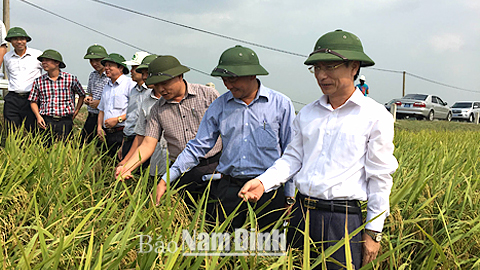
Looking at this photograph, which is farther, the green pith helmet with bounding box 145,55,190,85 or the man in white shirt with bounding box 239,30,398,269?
the green pith helmet with bounding box 145,55,190,85

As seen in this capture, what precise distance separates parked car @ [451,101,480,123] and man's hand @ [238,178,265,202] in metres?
20.4

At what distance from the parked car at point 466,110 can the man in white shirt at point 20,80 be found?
63.5ft

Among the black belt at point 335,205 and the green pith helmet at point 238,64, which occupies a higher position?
the green pith helmet at point 238,64

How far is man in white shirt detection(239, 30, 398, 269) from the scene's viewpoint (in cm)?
169

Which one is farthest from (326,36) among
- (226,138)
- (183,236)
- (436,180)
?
(436,180)

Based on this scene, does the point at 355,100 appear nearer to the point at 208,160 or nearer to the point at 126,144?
the point at 208,160

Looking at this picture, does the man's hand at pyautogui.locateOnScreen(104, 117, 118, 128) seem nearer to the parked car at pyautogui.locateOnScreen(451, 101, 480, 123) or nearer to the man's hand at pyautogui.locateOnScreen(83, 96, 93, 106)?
the man's hand at pyautogui.locateOnScreen(83, 96, 93, 106)

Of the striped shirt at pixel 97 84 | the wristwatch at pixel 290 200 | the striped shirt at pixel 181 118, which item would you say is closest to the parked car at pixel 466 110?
the striped shirt at pixel 97 84

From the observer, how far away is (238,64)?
235 centimetres

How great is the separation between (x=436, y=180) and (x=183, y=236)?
2.12 meters

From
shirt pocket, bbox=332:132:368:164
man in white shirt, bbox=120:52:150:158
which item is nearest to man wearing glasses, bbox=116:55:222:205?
man in white shirt, bbox=120:52:150:158

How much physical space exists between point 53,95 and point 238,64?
354 centimetres

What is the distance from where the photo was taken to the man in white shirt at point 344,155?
1.69 meters

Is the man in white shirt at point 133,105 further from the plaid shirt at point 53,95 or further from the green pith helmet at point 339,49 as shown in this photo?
the green pith helmet at point 339,49
